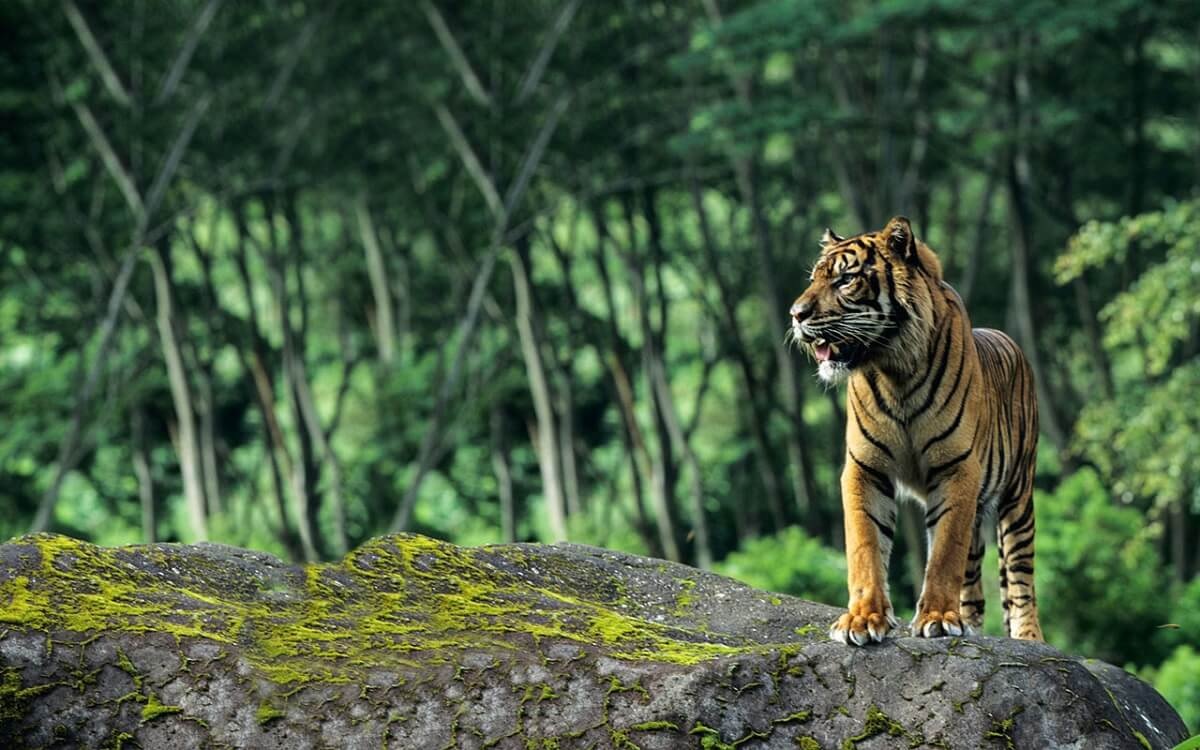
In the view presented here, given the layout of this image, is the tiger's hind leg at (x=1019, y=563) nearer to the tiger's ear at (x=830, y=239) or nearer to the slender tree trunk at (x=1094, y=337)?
the tiger's ear at (x=830, y=239)

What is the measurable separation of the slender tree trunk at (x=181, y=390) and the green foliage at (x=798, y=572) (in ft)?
32.5

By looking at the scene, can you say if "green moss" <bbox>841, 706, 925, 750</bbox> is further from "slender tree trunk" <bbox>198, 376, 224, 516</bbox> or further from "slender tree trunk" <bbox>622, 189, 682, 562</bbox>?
"slender tree trunk" <bbox>198, 376, 224, 516</bbox>

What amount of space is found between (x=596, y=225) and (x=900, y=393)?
2312cm

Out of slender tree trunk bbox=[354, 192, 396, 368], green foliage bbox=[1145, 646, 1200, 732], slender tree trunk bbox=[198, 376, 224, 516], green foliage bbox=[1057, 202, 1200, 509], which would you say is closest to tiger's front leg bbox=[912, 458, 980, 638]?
green foliage bbox=[1145, 646, 1200, 732]

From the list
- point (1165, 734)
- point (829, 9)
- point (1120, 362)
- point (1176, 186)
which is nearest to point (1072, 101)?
point (1176, 186)

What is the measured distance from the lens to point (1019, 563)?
24.1 ft

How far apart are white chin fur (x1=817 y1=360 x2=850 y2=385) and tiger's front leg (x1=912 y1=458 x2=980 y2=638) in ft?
1.62

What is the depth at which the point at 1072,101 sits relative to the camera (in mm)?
24734

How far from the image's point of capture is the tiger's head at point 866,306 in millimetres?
6246

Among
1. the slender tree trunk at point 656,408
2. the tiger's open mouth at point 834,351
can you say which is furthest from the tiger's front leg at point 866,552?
the slender tree trunk at point 656,408

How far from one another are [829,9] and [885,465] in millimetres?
14965

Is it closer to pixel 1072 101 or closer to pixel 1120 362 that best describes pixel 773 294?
pixel 1072 101

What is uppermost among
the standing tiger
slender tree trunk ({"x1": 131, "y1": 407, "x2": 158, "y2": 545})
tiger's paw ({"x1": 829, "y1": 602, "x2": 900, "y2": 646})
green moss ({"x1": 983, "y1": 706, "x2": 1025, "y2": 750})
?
the standing tiger

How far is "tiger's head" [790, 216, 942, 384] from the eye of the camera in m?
6.25
